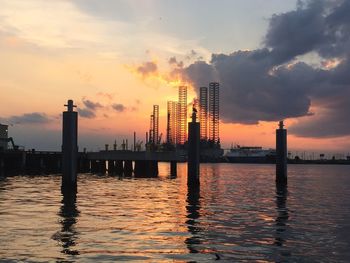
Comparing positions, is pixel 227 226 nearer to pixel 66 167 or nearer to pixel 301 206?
pixel 301 206

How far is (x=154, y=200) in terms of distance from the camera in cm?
3975

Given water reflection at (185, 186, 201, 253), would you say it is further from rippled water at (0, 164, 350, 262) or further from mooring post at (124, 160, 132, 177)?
mooring post at (124, 160, 132, 177)

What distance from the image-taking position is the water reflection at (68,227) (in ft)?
59.8

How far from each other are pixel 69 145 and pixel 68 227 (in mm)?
20769

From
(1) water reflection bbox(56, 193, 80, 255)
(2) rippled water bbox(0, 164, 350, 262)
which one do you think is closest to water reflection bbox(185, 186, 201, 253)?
(2) rippled water bbox(0, 164, 350, 262)

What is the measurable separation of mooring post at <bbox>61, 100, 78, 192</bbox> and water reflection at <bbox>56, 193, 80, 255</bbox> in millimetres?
6133

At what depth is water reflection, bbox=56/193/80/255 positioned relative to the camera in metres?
18.2

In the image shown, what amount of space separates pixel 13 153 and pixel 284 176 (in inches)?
2002

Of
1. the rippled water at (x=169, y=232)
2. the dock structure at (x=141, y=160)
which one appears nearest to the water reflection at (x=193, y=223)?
the rippled water at (x=169, y=232)

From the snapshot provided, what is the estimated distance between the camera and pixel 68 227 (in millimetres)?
23125

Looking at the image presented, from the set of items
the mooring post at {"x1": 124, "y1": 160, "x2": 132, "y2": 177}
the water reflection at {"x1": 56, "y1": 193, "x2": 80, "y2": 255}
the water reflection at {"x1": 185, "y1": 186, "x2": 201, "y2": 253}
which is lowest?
the water reflection at {"x1": 185, "y1": 186, "x2": 201, "y2": 253}

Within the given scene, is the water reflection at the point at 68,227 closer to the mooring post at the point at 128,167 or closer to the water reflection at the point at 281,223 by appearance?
the water reflection at the point at 281,223

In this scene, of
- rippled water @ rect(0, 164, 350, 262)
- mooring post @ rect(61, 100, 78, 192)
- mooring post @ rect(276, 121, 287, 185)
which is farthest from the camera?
mooring post @ rect(276, 121, 287, 185)

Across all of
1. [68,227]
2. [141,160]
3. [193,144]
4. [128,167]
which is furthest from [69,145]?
[128,167]
